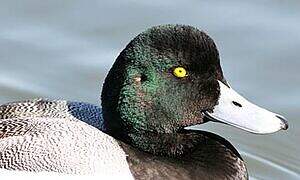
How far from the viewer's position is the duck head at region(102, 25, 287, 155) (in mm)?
4465

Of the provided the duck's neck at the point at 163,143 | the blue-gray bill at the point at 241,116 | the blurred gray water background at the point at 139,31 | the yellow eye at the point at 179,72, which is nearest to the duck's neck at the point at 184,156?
the duck's neck at the point at 163,143

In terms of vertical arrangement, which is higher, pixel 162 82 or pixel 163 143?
pixel 162 82

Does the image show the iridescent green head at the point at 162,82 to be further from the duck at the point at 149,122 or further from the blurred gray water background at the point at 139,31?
the blurred gray water background at the point at 139,31

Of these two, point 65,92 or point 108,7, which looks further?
point 108,7

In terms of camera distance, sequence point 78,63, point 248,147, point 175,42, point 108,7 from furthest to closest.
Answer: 1. point 108,7
2. point 78,63
3. point 248,147
4. point 175,42

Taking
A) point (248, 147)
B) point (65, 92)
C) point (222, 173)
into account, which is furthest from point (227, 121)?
point (65, 92)

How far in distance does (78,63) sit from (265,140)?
49.3 inches

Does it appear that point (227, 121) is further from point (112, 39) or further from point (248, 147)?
point (112, 39)

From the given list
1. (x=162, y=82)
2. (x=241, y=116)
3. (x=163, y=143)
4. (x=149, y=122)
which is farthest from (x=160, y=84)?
(x=241, y=116)

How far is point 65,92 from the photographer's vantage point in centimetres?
610

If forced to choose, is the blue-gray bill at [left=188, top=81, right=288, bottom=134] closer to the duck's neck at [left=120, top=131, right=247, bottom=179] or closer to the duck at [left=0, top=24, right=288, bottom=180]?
the duck at [left=0, top=24, right=288, bottom=180]

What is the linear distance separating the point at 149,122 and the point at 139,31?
6.67ft

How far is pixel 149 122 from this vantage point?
4.54 m

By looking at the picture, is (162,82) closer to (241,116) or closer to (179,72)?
(179,72)
